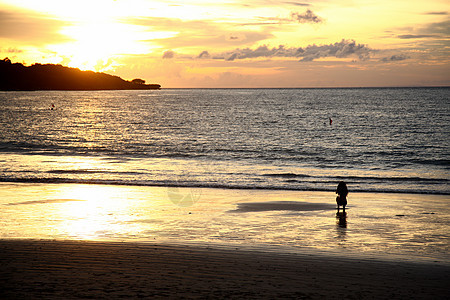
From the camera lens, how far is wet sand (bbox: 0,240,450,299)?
9.52 m

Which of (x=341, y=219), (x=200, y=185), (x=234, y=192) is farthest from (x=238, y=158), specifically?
(x=341, y=219)

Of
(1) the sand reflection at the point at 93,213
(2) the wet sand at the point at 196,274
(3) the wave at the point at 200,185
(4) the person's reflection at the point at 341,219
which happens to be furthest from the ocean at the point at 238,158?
(2) the wet sand at the point at 196,274

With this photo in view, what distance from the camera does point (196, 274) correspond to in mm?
10797

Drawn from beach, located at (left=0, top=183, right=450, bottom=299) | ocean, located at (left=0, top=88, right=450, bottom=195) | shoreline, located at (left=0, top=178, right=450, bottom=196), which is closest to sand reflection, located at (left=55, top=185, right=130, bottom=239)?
beach, located at (left=0, top=183, right=450, bottom=299)

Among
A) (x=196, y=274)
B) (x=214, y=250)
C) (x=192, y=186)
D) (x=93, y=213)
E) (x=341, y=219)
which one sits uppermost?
(x=196, y=274)

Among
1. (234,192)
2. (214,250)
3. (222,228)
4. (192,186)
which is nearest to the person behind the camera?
(214,250)

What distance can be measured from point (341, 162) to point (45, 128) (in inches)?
2275

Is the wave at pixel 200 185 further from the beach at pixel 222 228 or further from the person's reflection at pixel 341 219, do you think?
the person's reflection at pixel 341 219

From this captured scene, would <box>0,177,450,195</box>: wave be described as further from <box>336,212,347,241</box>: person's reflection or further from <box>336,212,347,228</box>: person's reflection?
<box>336,212,347,241</box>: person's reflection

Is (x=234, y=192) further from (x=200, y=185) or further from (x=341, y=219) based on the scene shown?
(x=341, y=219)

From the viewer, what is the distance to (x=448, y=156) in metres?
45.8

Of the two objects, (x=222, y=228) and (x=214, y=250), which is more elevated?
(x=214, y=250)

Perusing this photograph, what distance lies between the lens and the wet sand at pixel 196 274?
9523 millimetres

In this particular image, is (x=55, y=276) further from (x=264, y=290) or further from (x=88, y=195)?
(x=88, y=195)
